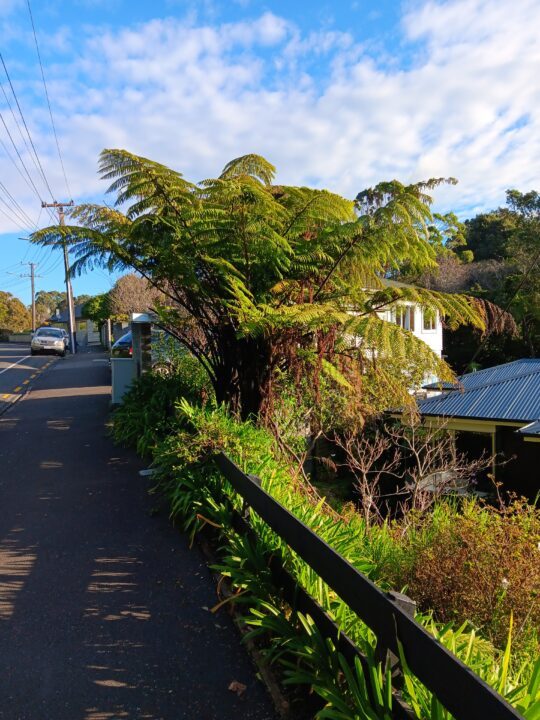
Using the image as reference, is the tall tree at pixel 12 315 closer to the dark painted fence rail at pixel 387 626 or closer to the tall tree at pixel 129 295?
the tall tree at pixel 129 295

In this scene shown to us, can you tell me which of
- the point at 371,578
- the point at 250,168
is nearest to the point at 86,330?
the point at 250,168

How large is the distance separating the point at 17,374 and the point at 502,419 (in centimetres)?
1696

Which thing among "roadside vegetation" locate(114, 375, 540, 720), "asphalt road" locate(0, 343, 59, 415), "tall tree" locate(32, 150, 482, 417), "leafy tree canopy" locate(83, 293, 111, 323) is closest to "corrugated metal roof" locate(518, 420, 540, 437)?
"tall tree" locate(32, 150, 482, 417)

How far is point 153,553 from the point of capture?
184 inches

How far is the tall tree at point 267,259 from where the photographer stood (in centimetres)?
594

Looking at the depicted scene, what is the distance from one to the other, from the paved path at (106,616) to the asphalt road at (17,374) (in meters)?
7.40

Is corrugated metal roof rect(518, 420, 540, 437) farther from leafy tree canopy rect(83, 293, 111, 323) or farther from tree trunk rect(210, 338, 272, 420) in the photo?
leafy tree canopy rect(83, 293, 111, 323)

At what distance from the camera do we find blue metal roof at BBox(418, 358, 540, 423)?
14023 mm

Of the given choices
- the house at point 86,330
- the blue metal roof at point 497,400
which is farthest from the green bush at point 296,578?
the house at point 86,330

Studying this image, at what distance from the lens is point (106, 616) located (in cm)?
363

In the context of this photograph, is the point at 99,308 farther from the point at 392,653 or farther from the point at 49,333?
the point at 392,653

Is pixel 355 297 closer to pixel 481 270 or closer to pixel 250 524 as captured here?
pixel 250 524

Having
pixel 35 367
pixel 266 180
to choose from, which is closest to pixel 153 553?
pixel 266 180

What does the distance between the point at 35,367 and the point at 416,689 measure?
2329cm
